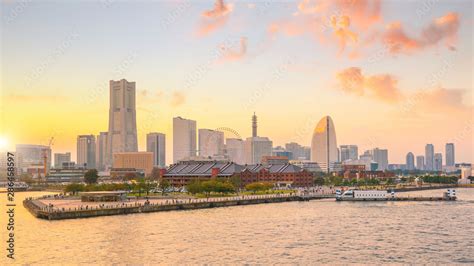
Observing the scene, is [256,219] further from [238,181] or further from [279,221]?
[238,181]

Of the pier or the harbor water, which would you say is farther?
the pier

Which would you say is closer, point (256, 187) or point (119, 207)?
point (119, 207)

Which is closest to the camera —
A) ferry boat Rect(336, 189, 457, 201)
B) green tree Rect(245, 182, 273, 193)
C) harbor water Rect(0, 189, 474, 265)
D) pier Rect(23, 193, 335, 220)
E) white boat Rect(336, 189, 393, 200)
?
harbor water Rect(0, 189, 474, 265)

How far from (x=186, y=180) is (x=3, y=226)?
88.9 meters

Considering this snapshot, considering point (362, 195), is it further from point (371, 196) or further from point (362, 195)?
point (371, 196)

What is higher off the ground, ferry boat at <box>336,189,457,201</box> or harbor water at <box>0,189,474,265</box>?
ferry boat at <box>336,189,457,201</box>

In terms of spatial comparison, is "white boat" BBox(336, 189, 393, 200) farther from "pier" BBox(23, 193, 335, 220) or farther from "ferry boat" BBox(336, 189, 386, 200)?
"pier" BBox(23, 193, 335, 220)

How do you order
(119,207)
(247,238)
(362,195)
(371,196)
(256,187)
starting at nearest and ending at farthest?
(247,238) < (119,207) < (371,196) < (362,195) < (256,187)

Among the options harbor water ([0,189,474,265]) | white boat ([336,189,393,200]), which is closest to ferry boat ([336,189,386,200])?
white boat ([336,189,393,200])

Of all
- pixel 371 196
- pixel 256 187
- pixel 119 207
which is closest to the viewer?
pixel 119 207

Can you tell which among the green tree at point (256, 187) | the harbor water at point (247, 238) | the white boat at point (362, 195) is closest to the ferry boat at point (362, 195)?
the white boat at point (362, 195)

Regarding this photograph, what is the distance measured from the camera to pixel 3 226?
7456 centimetres

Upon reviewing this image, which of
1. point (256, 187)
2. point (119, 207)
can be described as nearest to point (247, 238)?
point (119, 207)

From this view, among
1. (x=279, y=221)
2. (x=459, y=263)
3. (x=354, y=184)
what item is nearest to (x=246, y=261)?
(x=459, y=263)
